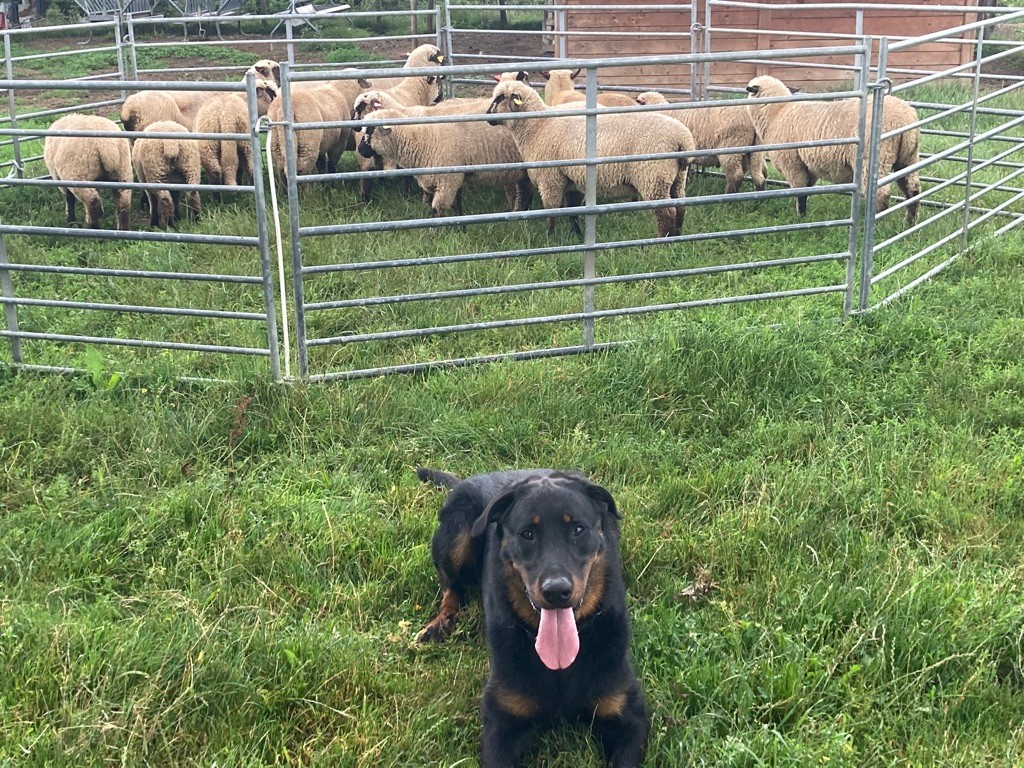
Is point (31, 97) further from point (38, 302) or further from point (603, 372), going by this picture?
point (603, 372)

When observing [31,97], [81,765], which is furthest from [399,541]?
[31,97]

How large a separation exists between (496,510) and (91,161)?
698cm

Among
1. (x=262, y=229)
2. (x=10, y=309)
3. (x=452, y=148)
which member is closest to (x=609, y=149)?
(x=452, y=148)

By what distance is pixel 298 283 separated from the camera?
18.4 feet

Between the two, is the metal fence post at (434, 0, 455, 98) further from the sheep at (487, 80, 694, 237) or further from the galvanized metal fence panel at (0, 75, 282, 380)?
the galvanized metal fence panel at (0, 75, 282, 380)

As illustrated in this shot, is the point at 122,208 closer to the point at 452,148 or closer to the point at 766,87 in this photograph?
the point at 452,148

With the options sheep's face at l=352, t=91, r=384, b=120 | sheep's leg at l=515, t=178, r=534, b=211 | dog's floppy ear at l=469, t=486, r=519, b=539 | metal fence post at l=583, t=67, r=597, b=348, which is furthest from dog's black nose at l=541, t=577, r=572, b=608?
sheep's face at l=352, t=91, r=384, b=120

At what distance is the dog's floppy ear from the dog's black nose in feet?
1.22

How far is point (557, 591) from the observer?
3.11m

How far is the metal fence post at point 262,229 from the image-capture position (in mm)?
5266

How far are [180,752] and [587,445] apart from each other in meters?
2.47

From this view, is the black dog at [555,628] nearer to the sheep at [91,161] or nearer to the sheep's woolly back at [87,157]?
the sheep at [91,161]

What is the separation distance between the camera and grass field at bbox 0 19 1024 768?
3375 millimetres

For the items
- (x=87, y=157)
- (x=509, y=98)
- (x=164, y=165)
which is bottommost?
(x=164, y=165)
